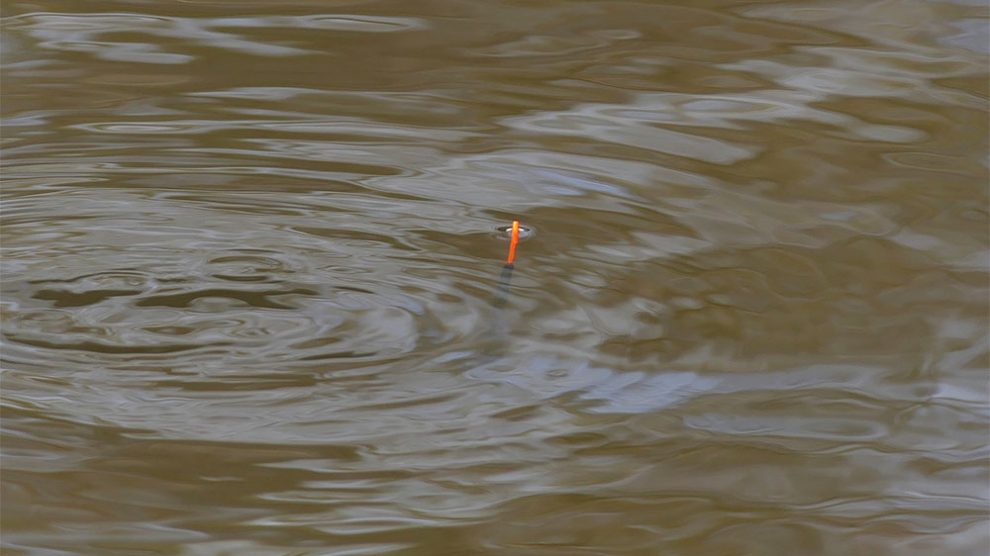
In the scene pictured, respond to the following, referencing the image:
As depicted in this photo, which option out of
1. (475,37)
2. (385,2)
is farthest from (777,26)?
(385,2)

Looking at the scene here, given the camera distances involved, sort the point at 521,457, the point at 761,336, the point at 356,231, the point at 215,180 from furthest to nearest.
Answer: the point at 215,180
the point at 356,231
the point at 761,336
the point at 521,457

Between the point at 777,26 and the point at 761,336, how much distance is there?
105cm

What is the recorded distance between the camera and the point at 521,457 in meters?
1.48

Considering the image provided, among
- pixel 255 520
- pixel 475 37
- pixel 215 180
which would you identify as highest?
pixel 475 37

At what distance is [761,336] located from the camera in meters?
1.74

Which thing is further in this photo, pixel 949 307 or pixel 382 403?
pixel 949 307

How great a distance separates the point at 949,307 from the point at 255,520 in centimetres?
101

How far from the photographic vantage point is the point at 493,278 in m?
1.85

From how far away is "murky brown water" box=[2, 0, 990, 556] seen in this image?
56.1 inches

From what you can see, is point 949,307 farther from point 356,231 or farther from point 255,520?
point 255,520

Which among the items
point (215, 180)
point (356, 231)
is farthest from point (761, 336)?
point (215, 180)

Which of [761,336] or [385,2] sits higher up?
[385,2]

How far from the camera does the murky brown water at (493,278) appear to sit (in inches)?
56.1

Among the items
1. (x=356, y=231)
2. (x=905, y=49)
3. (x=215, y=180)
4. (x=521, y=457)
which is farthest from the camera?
(x=905, y=49)
